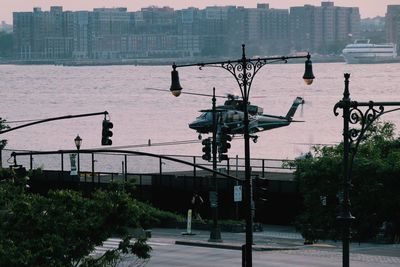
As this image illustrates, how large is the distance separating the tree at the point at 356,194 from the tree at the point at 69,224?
20.6 m

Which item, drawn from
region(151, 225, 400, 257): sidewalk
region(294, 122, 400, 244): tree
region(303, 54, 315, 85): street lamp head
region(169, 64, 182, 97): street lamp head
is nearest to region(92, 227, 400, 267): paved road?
region(151, 225, 400, 257): sidewalk

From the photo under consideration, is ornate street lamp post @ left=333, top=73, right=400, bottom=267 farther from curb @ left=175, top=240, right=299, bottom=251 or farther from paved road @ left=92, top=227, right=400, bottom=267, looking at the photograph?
curb @ left=175, top=240, right=299, bottom=251

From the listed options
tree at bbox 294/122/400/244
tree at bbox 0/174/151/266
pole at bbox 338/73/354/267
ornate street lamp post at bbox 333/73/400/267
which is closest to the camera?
ornate street lamp post at bbox 333/73/400/267

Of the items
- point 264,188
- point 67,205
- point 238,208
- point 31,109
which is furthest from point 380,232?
point 31,109

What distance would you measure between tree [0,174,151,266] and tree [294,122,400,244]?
2060cm

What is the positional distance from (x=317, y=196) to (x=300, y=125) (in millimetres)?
113686

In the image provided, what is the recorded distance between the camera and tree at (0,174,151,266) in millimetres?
28547

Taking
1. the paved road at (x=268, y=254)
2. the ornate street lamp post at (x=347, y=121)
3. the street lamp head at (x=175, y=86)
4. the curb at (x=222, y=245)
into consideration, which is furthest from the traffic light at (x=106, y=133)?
the ornate street lamp post at (x=347, y=121)

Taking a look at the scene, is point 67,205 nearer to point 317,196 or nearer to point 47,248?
Result: point 47,248

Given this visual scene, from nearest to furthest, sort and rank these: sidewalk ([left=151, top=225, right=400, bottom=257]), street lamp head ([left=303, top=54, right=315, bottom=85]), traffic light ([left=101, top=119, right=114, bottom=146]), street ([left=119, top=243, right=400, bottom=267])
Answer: street lamp head ([left=303, top=54, right=315, bottom=85]), street ([left=119, top=243, right=400, bottom=267]), traffic light ([left=101, top=119, right=114, bottom=146]), sidewalk ([left=151, top=225, right=400, bottom=257])

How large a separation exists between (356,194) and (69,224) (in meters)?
23.1

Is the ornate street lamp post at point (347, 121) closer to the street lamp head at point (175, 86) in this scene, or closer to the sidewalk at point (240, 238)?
the street lamp head at point (175, 86)

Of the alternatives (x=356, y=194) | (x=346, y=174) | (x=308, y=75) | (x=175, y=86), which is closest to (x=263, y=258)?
(x=356, y=194)

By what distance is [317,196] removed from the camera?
5141 cm
